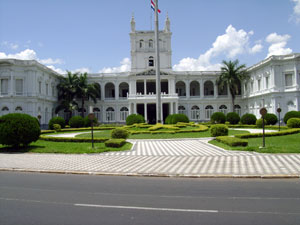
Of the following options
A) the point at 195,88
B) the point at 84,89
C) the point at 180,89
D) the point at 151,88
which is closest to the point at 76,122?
the point at 84,89

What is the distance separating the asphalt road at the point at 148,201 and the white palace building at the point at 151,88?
112ft

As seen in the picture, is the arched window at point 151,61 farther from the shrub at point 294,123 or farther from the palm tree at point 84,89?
the shrub at point 294,123

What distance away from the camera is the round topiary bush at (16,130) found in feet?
48.1

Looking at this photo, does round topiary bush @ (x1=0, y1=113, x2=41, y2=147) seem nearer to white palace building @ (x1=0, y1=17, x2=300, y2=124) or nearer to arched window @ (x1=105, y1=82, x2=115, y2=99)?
white palace building @ (x1=0, y1=17, x2=300, y2=124)

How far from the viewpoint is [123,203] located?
221 inches

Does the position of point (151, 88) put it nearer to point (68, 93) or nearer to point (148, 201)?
point (68, 93)

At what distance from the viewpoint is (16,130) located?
14.9m

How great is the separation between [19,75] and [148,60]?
2396 cm

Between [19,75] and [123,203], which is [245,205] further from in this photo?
[19,75]

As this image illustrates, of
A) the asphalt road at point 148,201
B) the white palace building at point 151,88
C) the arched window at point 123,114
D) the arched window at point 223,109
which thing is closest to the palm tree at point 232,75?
the white palace building at point 151,88

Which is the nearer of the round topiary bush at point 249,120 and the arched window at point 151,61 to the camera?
→ the round topiary bush at point 249,120

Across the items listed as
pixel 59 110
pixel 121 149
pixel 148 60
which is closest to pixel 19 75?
pixel 59 110

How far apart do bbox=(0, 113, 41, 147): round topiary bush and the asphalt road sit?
7.21 metres

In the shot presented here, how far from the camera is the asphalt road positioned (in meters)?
4.66
